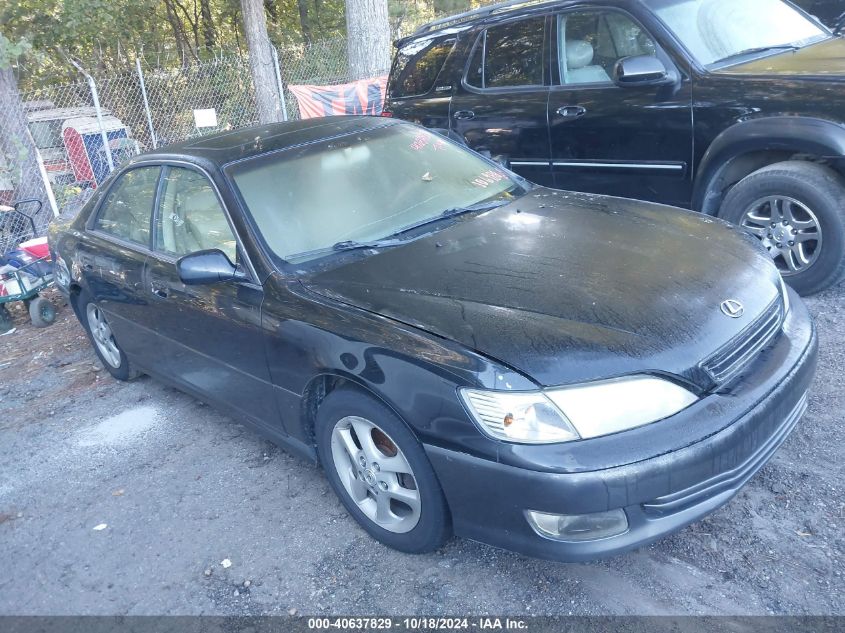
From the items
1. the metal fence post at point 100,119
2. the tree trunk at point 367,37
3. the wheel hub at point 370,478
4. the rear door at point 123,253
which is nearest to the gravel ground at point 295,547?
the wheel hub at point 370,478

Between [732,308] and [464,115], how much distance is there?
3.91 metres

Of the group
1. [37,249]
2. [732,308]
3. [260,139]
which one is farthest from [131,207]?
[732,308]

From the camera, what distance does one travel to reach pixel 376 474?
9.46 ft

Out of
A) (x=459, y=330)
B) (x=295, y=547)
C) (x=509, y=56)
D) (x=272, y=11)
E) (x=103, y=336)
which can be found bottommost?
(x=295, y=547)

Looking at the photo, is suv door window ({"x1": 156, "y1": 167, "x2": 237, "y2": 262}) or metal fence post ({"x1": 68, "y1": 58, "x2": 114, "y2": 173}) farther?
metal fence post ({"x1": 68, "y1": 58, "x2": 114, "y2": 173})

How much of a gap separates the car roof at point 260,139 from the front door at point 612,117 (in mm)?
1741

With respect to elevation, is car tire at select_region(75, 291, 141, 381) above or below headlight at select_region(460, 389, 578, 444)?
below

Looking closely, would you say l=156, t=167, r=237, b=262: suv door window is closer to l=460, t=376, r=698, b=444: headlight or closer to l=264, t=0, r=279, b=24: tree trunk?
l=460, t=376, r=698, b=444: headlight

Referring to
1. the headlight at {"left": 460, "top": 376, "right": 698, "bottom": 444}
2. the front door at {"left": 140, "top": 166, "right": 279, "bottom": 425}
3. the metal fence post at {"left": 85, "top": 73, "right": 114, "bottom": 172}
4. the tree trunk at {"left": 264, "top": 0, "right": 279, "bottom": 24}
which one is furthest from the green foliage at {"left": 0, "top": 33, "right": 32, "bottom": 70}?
the tree trunk at {"left": 264, "top": 0, "right": 279, "bottom": 24}

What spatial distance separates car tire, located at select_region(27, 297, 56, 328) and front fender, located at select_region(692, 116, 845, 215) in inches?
221

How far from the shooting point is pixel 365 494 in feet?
10.1

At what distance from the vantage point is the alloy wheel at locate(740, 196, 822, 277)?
4500 millimetres

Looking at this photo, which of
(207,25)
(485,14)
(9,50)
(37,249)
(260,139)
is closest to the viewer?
(260,139)

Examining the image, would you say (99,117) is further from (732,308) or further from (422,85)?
(732,308)
